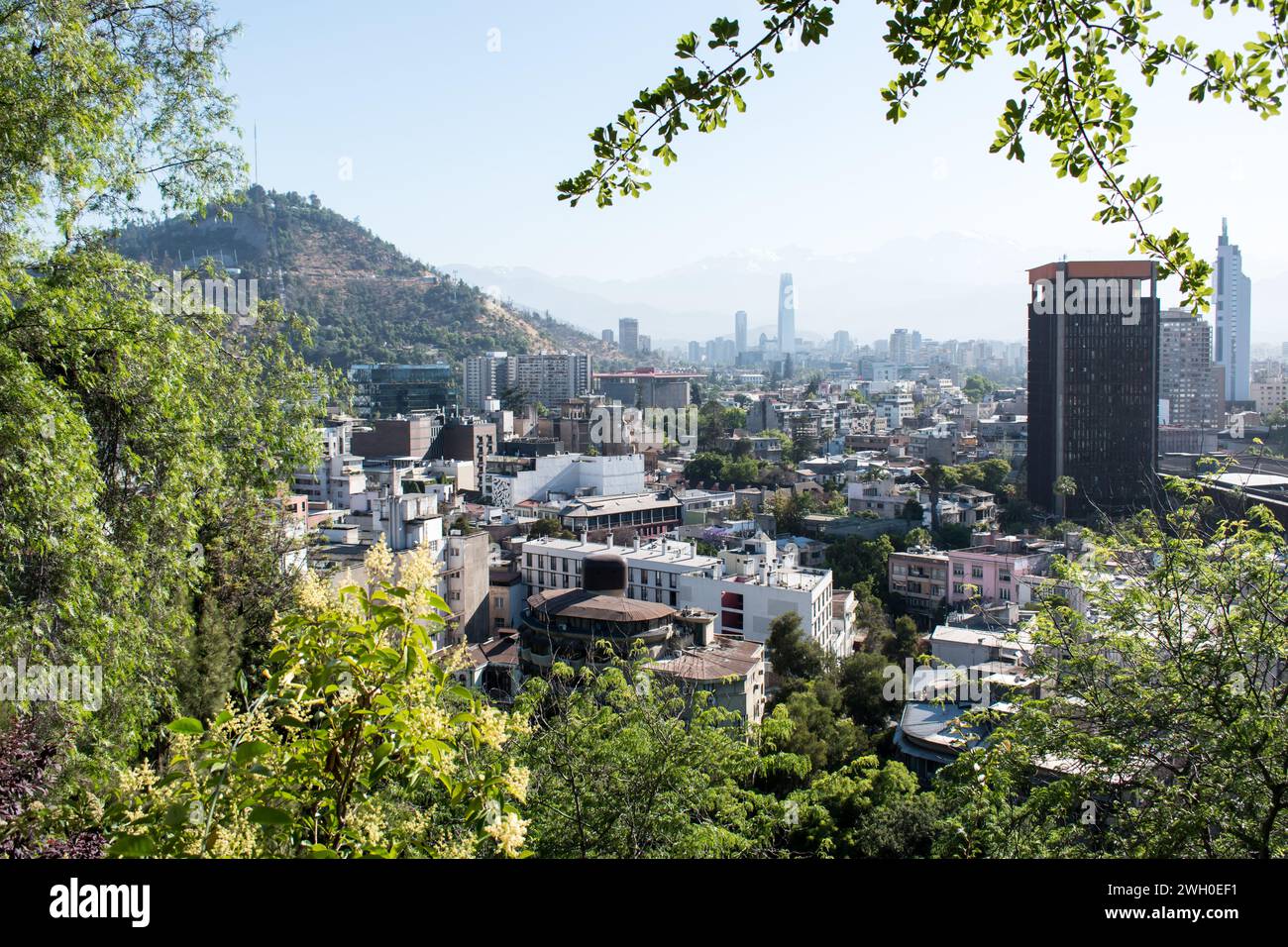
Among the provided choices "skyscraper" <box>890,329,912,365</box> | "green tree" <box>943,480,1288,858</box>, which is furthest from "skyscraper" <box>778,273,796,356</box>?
"green tree" <box>943,480,1288,858</box>

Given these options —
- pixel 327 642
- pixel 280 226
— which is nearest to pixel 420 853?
pixel 327 642

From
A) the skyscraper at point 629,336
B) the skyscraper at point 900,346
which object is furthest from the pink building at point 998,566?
the skyscraper at point 900,346

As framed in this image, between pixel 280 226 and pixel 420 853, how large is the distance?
79093 millimetres

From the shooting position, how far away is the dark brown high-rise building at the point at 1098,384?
919 inches

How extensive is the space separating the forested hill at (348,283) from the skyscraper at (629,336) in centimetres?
2857

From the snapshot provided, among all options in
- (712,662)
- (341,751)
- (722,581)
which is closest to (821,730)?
(712,662)

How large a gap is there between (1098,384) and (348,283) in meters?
57.6

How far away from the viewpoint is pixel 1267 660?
2584mm

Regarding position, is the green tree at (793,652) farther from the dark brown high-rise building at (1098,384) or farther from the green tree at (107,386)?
the dark brown high-rise building at (1098,384)

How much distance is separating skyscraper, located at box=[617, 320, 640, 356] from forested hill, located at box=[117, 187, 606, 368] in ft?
93.7

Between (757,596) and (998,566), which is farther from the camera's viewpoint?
(998,566)

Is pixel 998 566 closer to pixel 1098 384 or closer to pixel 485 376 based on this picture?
pixel 1098 384

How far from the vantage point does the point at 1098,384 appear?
23.8 meters
